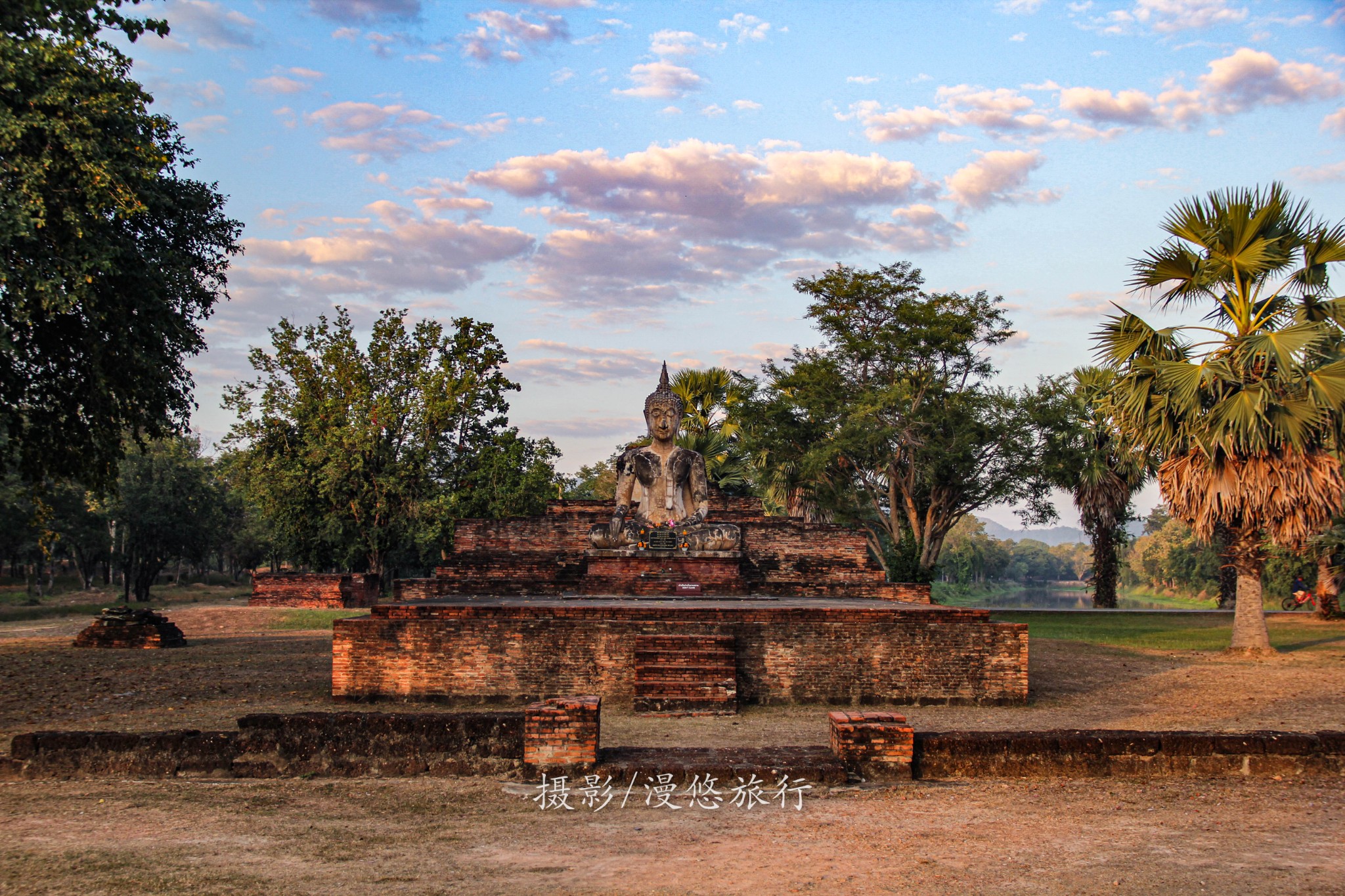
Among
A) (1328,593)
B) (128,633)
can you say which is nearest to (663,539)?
(128,633)

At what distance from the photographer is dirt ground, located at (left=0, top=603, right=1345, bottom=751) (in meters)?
9.91

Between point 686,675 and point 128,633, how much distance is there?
1158 cm

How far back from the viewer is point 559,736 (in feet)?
23.7

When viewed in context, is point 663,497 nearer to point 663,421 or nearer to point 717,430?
point 663,421

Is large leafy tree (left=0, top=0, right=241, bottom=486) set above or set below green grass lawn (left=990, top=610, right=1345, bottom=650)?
above

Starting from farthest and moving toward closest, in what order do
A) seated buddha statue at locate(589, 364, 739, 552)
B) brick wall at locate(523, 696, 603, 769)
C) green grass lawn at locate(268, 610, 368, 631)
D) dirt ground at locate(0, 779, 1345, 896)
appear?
green grass lawn at locate(268, 610, 368, 631)
seated buddha statue at locate(589, 364, 739, 552)
brick wall at locate(523, 696, 603, 769)
dirt ground at locate(0, 779, 1345, 896)

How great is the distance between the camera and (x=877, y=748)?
24.0 feet

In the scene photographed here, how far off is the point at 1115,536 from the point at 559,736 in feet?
89.1

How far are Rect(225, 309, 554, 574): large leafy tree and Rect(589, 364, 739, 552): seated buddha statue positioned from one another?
10647 mm

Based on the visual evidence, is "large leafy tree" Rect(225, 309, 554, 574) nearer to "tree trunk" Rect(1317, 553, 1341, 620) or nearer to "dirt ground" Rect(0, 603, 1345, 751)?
"dirt ground" Rect(0, 603, 1345, 751)

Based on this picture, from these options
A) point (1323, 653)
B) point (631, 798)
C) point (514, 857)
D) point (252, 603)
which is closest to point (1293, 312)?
point (1323, 653)

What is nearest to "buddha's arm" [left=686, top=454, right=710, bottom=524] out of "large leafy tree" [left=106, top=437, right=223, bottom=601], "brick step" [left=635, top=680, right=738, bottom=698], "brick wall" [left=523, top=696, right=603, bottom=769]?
"brick step" [left=635, top=680, right=738, bottom=698]

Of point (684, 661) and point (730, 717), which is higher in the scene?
point (684, 661)

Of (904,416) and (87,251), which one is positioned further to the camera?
(904,416)
